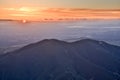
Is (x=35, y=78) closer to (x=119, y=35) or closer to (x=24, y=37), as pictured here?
(x=24, y=37)

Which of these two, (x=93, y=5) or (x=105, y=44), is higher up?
(x=93, y=5)

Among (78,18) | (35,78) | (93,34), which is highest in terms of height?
(78,18)

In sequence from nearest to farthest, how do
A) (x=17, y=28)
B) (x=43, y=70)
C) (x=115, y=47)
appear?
(x=17, y=28)
(x=43, y=70)
(x=115, y=47)

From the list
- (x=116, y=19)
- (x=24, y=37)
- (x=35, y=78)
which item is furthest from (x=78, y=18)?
(x=35, y=78)

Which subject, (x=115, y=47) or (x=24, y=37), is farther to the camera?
(x=115, y=47)

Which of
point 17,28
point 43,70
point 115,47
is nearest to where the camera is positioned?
point 17,28

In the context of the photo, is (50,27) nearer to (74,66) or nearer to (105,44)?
(74,66)

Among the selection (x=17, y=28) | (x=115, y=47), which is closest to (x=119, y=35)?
(x=115, y=47)
